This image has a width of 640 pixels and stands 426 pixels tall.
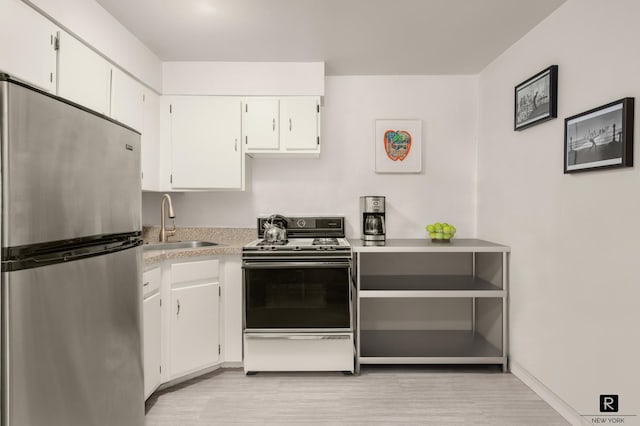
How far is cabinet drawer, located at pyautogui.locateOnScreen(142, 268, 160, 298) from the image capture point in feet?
7.32

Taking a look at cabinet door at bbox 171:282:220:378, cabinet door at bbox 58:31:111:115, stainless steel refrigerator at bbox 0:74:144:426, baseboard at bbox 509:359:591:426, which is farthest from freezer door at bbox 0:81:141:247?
baseboard at bbox 509:359:591:426

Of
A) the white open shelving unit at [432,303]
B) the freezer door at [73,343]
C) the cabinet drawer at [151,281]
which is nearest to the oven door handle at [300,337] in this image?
the white open shelving unit at [432,303]

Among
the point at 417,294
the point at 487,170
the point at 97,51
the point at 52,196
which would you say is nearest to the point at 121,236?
the point at 52,196

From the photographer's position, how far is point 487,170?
3.20m

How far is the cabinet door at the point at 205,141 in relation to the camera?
120 inches

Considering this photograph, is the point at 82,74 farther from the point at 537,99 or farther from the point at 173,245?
the point at 537,99

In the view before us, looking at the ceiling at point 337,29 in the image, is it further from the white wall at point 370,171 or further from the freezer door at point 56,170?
the freezer door at point 56,170

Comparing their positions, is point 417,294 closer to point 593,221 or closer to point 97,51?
point 593,221

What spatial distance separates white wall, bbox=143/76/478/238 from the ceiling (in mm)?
276

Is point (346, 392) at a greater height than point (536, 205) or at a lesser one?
lesser

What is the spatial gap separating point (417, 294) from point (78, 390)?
2202mm

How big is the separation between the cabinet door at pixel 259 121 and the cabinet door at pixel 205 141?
62 mm

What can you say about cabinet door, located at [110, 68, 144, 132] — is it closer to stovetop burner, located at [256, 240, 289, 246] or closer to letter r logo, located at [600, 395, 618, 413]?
stovetop burner, located at [256, 240, 289, 246]

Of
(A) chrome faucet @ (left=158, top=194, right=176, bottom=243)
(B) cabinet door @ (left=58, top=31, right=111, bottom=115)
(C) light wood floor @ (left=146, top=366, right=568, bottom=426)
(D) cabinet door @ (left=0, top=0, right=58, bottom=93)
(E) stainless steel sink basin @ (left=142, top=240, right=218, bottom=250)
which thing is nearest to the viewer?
(D) cabinet door @ (left=0, top=0, right=58, bottom=93)
